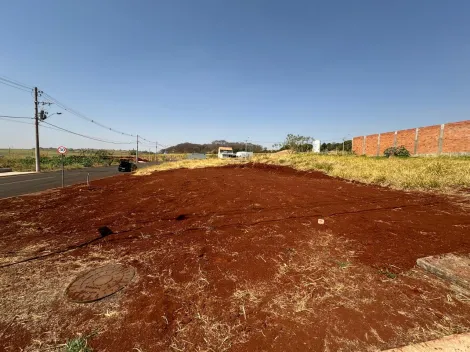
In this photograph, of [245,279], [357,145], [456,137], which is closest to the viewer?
[245,279]

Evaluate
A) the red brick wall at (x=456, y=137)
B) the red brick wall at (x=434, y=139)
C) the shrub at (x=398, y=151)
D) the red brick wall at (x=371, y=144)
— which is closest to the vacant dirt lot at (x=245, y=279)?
the red brick wall at (x=456, y=137)

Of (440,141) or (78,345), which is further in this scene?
(440,141)

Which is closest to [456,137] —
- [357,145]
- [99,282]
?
[357,145]

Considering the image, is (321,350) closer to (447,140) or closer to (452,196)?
(452,196)

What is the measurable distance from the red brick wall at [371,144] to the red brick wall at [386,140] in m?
1.36

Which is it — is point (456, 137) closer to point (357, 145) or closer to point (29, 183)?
point (357, 145)

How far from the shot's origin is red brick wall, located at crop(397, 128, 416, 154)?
26.5m

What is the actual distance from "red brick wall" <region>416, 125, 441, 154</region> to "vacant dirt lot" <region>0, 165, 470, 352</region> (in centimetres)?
2303

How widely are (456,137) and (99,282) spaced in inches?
1196

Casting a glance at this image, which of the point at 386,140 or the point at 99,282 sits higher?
the point at 386,140

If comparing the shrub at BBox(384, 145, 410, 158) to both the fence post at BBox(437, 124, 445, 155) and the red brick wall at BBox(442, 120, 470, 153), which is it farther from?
the red brick wall at BBox(442, 120, 470, 153)

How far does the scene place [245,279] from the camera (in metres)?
3.28

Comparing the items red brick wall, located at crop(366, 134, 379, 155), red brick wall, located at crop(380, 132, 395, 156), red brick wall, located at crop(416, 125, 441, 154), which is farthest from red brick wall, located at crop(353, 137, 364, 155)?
red brick wall, located at crop(416, 125, 441, 154)

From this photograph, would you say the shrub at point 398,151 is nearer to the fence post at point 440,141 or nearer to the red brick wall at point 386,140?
the red brick wall at point 386,140
